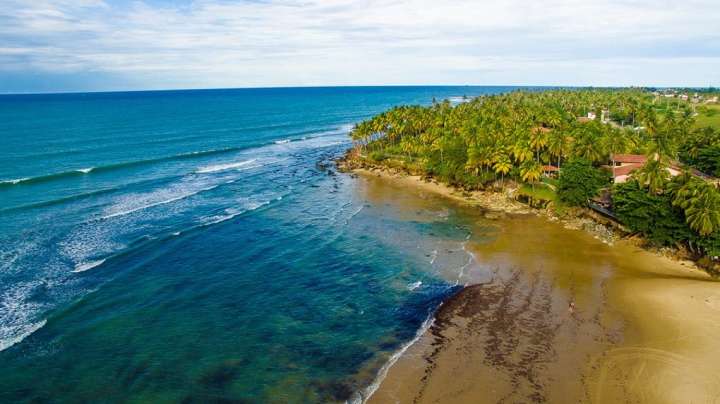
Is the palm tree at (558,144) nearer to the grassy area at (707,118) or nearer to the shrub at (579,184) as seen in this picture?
the shrub at (579,184)

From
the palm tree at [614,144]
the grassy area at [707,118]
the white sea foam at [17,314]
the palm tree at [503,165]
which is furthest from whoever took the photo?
the grassy area at [707,118]

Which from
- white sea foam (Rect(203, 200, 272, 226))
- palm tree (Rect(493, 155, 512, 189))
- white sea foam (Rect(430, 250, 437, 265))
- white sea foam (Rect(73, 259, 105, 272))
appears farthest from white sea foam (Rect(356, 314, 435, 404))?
palm tree (Rect(493, 155, 512, 189))

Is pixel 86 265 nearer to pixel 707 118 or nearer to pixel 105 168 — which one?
pixel 105 168

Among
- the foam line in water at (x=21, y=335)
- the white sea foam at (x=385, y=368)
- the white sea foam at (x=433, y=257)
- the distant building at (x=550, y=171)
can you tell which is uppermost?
the distant building at (x=550, y=171)

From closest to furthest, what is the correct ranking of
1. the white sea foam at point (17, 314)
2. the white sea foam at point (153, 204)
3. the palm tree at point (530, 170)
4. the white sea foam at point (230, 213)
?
the white sea foam at point (17, 314), the white sea foam at point (230, 213), the white sea foam at point (153, 204), the palm tree at point (530, 170)

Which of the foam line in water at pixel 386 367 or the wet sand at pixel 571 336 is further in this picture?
the wet sand at pixel 571 336

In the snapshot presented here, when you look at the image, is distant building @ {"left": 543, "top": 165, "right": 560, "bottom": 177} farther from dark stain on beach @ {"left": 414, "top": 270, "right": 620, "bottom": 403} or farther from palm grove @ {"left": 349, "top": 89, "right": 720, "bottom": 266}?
dark stain on beach @ {"left": 414, "top": 270, "right": 620, "bottom": 403}

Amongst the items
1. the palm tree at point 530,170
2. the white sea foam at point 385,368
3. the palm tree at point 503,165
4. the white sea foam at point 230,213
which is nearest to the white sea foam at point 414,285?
the white sea foam at point 385,368

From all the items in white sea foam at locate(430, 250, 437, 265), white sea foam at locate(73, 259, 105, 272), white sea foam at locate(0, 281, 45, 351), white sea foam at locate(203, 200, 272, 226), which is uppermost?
white sea foam at locate(203, 200, 272, 226)
